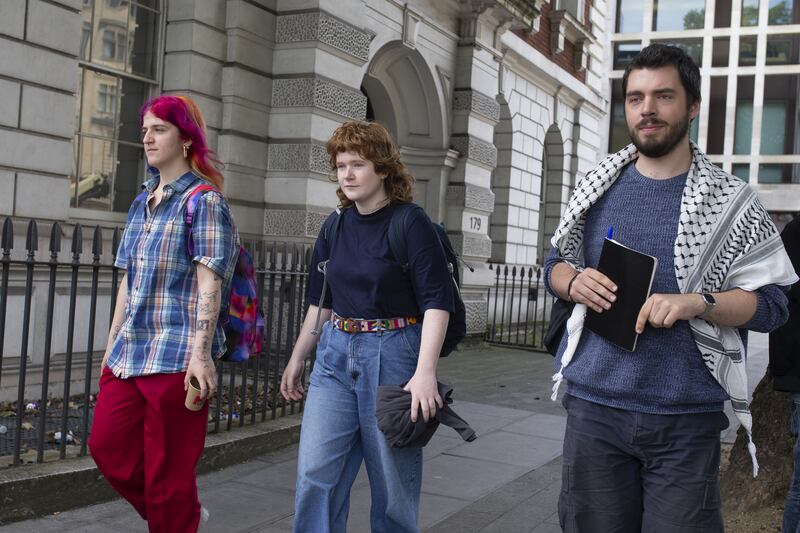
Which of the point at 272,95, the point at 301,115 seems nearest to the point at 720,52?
the point at 272,95

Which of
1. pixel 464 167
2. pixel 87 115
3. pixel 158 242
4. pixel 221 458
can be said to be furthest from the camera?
pixel 464 167

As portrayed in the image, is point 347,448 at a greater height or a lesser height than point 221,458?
greater

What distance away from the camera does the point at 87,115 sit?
8.34 metres

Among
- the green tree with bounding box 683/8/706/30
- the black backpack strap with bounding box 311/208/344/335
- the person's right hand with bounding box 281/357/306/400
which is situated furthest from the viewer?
the green tree with bounding box 683/8/706/30

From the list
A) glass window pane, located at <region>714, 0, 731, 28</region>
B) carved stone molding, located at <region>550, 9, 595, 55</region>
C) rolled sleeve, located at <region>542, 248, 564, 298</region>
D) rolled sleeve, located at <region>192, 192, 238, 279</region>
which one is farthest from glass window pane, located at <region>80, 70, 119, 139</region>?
glass window pane, located at <region>714, 0, 731, 28</region>

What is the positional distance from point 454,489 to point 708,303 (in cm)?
326

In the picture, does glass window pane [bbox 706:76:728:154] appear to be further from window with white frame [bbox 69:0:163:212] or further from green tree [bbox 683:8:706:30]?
window with white frame [bbox 69:0:163:212]

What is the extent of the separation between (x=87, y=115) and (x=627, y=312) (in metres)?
7.00

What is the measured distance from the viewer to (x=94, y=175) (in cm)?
843

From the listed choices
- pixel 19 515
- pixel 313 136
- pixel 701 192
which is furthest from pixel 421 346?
pixel 313 136

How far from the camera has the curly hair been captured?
3.32m

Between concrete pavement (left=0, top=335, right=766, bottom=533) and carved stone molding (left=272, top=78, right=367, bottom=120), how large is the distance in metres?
3.88

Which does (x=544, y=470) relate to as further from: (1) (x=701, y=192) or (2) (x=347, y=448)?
(1) (x=701, y=192)

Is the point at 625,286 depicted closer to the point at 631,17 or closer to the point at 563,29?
the point at 563,29
